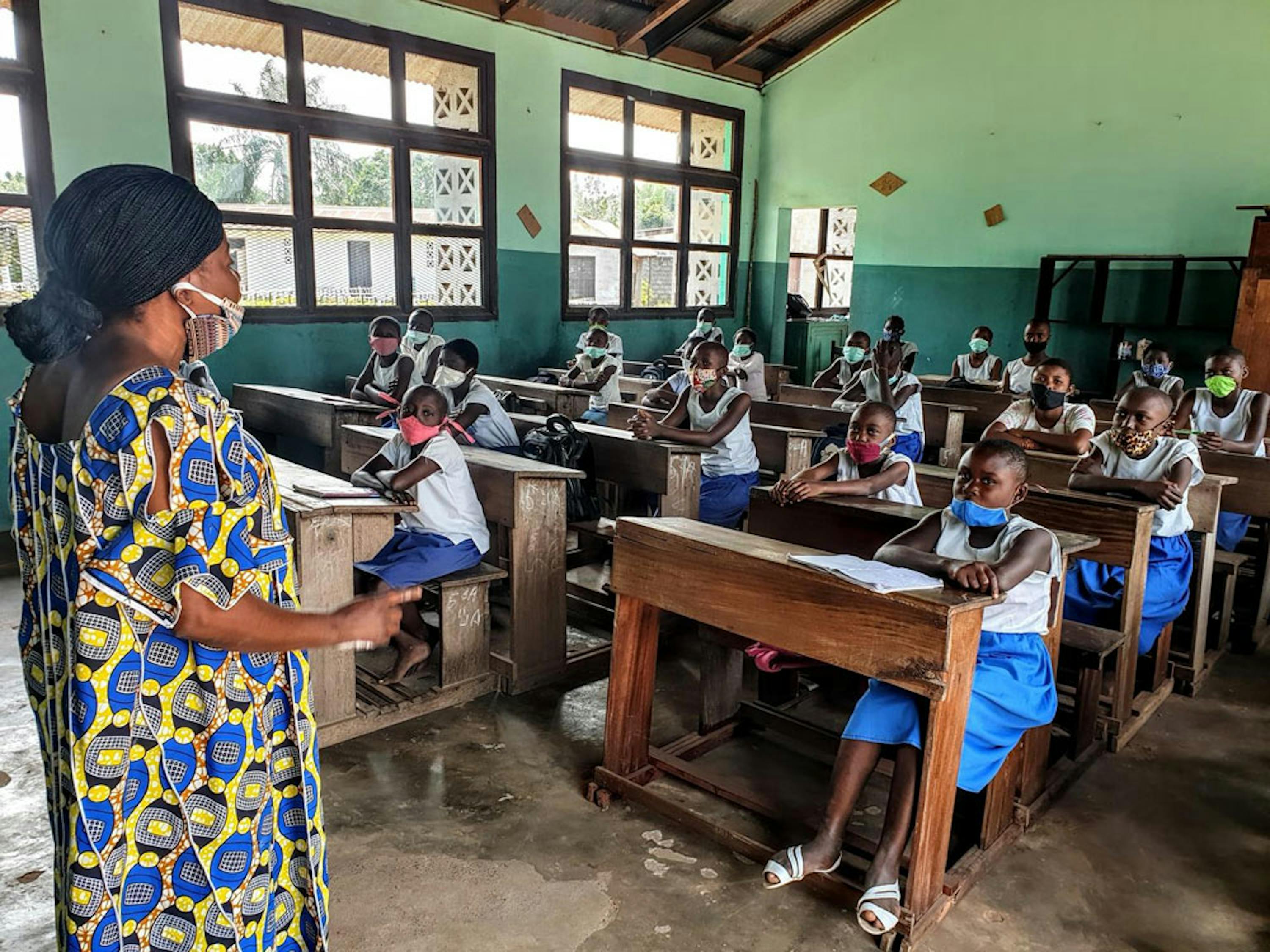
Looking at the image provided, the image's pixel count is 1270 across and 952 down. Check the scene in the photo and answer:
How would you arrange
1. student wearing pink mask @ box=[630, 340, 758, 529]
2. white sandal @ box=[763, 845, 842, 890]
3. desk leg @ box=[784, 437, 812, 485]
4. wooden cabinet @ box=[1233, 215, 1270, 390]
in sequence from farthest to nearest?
wooden cabinet @ box=[1233, 215, 1270, 390], desk leg @ box=[784, 437, 812, 485], student wearing pink mask @ box=[630, 340, 758, 529], white sandal @ box=[763, 845, 842, 890]

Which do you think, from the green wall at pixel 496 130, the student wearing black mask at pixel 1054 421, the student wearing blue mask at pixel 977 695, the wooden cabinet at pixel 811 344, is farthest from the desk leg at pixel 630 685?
the wooden cabinet at pixel 811 344

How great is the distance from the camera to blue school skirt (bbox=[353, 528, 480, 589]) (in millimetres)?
3391

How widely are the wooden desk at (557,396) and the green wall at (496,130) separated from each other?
164 centimetres

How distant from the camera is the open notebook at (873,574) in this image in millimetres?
2125

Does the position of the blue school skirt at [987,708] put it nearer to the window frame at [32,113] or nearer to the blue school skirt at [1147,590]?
the blue school skirt at [1147,590]

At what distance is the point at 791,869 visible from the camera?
Result: 2.31m

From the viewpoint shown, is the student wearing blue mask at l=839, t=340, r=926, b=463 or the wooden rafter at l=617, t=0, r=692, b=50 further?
the wooden rafter at l=617, t=0, r=692, b=50

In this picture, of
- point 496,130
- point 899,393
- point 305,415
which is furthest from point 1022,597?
point 496,130

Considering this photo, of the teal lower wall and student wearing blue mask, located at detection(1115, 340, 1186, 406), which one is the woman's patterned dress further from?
the teal lower wall

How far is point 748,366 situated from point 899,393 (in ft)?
7.65

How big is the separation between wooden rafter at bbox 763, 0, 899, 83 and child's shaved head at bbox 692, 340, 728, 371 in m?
6.95

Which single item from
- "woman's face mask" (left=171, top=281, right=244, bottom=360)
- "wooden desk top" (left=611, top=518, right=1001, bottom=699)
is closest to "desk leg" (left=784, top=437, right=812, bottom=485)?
"wooden desk top" (left=611, top=518, right=1001, bottom=699)

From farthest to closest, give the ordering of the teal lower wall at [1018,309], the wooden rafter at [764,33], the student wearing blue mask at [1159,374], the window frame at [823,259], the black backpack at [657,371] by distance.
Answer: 1. the window frame at [823,259]
2. the wooden rafter at [764,33]
3. the black backpack at [657,371]
4. the teal lower wall at [1018,309]
5. the student wearing blue mask at [1159,374]

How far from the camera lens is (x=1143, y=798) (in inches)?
116
